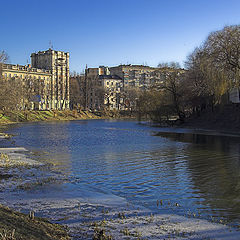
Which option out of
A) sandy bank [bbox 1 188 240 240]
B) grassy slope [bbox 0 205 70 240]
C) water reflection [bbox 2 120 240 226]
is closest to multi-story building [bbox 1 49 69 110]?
water reflection [bbox 2 120 240 226]

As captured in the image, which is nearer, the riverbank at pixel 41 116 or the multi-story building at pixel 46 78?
the riverbank at pixel 41 116

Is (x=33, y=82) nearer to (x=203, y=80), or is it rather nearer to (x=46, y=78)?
(x=46, y=78)

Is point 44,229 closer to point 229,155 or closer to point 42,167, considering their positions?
point 42,167

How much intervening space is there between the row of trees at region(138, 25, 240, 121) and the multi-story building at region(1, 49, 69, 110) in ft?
220

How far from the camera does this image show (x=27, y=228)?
7625 millimetres

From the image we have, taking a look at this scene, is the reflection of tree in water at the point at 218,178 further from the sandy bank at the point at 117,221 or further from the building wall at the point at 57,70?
the building wall at the point at 57,70

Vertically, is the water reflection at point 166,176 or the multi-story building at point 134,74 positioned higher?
the multi-story building at point 134,74

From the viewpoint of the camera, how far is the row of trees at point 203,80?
49.1 metres

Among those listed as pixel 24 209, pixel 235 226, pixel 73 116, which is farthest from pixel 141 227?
pixel 73 116

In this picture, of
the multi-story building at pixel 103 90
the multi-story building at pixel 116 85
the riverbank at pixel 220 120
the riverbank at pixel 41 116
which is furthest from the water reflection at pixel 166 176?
the multi-story building at pixel 103 90

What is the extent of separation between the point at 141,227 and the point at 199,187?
20.8ft

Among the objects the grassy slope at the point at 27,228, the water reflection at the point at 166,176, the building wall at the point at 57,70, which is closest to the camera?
the grassy slope at the point at 27,228

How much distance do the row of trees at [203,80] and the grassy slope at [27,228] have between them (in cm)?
4336

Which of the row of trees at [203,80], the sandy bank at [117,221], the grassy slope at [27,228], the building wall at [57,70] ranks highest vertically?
the building wall at [57,70]
